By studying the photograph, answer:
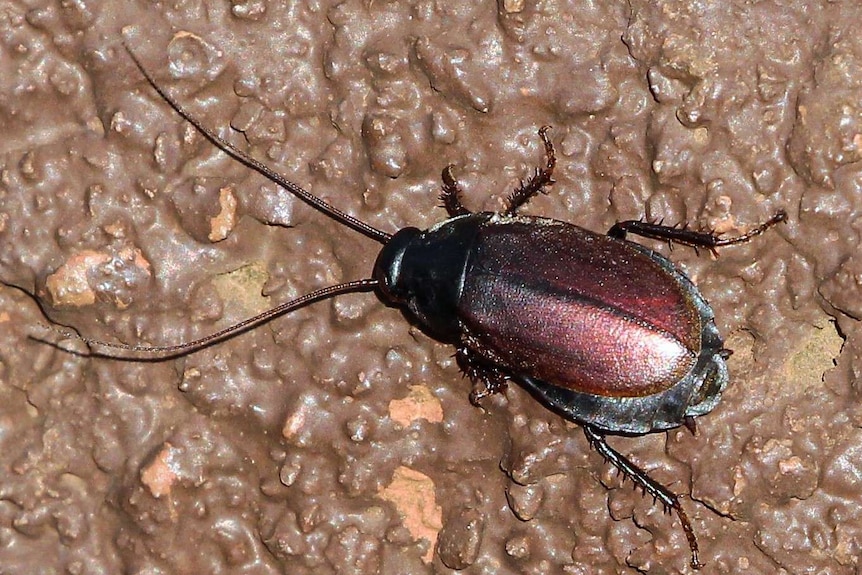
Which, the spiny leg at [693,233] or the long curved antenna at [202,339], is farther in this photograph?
the long curved antenna at [202,339]

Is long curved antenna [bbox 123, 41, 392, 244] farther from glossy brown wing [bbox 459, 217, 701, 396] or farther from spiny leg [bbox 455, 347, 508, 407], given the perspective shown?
spiny leg [bbox 455, 347, 508, 407]

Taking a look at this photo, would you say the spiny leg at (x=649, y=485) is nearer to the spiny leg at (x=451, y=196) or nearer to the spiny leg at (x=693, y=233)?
the spiny leg at (x=693, y=233)

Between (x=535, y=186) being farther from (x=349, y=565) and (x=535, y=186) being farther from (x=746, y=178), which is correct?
(x=349, y=565)

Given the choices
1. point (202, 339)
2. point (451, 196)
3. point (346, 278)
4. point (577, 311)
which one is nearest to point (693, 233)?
point (577, 311)

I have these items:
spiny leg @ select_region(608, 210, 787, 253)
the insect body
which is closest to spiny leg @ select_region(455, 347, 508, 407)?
the insect body

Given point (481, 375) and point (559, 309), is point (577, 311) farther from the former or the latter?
point (481, 375)

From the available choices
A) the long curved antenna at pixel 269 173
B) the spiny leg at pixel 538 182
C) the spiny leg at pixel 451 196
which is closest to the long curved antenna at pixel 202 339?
the long curved antenna at pixel 269 173
